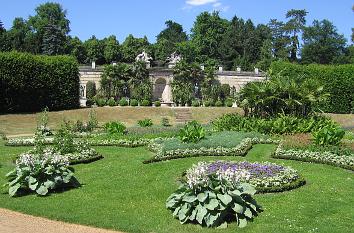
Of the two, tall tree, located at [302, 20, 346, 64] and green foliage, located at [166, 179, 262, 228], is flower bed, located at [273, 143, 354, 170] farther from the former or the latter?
tall tree, located at [302, 20, 346, 64]

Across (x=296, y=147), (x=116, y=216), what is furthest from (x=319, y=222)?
(x=296, y=147)

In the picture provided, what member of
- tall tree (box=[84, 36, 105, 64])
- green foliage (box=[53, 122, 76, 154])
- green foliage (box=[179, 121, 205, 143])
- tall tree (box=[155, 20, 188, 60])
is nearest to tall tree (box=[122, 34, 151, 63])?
tall tree (box=[155, 20, 188, 60])

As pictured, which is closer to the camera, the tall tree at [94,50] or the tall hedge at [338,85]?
the tall hedge at [338,85]

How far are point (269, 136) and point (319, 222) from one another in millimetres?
12774

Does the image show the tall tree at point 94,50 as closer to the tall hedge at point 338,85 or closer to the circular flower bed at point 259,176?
the tall hedge at point 338,85

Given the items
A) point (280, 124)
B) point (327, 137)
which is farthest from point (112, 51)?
point (327, 137)

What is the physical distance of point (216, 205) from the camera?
9.07 meters

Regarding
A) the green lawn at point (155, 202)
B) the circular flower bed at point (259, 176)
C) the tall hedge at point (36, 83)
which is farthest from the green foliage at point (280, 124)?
the tall hedge at point (36, 83)

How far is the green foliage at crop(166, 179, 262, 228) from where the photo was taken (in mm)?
9102

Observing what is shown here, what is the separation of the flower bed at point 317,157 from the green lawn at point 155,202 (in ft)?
1.31

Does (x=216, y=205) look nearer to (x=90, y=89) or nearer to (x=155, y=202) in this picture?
(x=155, y=202)

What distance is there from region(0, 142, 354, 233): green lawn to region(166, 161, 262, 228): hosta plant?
211 mm

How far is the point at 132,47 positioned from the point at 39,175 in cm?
7620

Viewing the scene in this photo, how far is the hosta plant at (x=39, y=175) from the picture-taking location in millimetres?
11672
